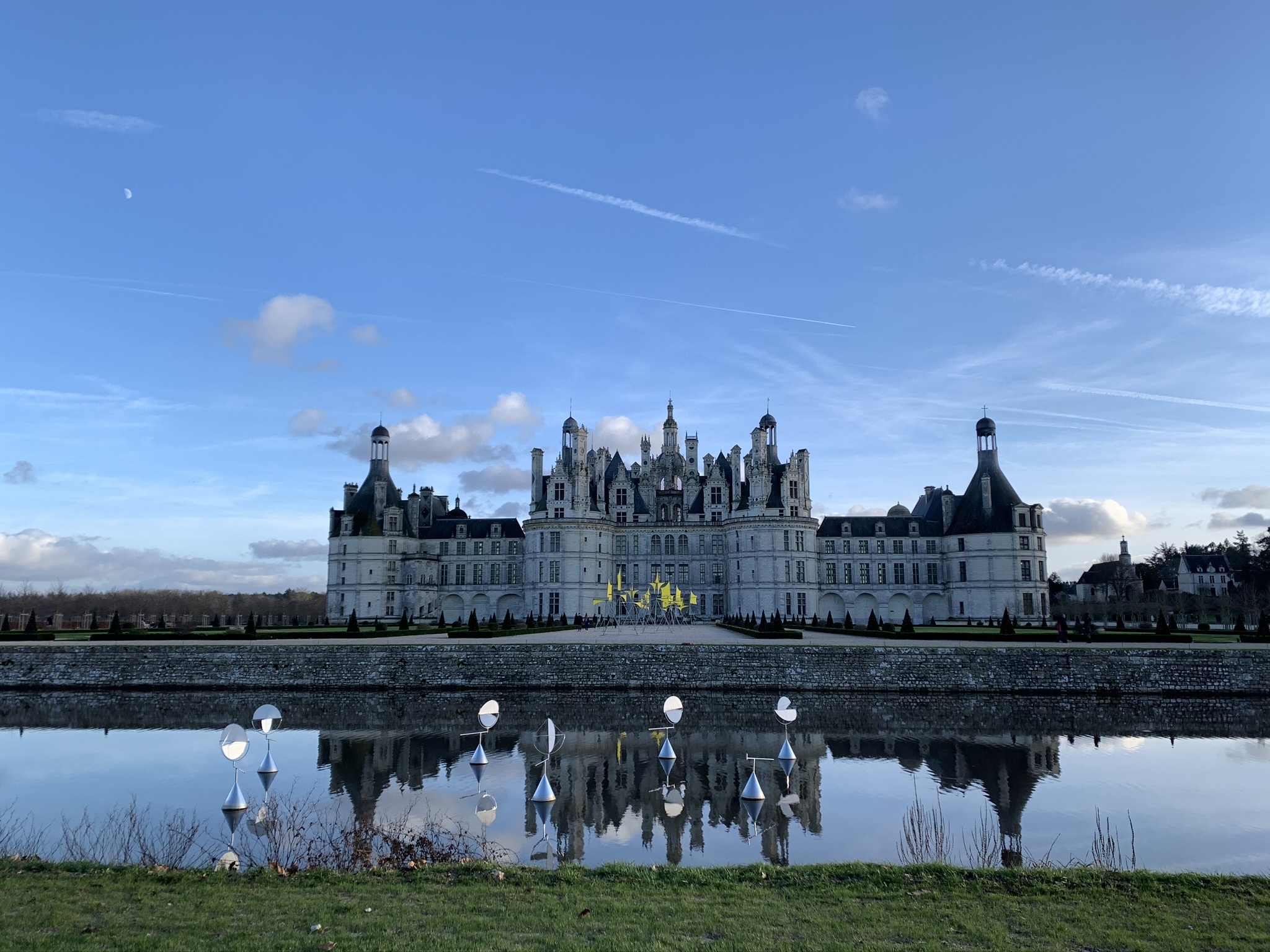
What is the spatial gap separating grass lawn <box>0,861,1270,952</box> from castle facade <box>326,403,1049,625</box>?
5042cm

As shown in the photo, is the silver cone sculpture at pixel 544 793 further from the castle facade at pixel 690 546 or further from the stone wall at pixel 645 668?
the castle facade at pixel 690 546

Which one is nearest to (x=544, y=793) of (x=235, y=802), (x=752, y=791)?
(x=752, y=791)

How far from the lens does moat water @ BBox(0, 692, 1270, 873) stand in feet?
43.4

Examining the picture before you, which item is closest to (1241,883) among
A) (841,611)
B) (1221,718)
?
(1221,718)

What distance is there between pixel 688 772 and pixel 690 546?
47040 mm

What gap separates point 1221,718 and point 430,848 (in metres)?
24.1

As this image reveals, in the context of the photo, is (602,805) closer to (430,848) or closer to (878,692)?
(430,848)

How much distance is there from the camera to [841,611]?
6500 centimetres

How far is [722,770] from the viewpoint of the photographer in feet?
58.8

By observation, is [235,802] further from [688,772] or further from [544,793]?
[688,772]

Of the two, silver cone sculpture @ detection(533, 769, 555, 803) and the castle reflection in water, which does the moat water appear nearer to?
the castle reflection in water

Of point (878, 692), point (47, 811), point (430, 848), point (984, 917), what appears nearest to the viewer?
point (984, 917)

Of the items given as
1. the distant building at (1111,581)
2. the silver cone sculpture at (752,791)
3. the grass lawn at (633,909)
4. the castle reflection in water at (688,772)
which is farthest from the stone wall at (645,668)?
the distant building at (1111,581)

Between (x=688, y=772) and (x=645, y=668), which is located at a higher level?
(x=645, y=668)
